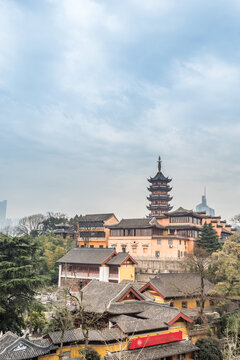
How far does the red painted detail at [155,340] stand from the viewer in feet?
64.2

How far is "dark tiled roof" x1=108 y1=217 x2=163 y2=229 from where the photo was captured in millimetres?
50341

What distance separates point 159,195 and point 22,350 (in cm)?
6152

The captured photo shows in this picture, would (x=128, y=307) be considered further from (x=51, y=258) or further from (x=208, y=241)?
(x=51, y=258)

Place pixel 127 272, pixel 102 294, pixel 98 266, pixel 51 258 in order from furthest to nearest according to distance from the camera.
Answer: pixel 51 258
pixel 98 266
pixel 127 272
pixel 102 294

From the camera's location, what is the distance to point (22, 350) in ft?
53.1

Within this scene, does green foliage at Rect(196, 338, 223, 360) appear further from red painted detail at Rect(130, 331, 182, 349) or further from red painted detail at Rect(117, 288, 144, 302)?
red painted detail at Rect(117, 288, 144, 302)

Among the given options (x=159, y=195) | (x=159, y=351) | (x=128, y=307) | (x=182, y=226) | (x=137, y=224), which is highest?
(x=159, y=195)

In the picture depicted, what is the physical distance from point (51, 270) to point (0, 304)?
93.8 ft

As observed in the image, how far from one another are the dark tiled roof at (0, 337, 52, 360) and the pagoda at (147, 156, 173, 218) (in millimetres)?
59202

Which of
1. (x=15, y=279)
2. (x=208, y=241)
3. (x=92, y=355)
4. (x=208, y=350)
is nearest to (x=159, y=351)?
(x=208, y=350)

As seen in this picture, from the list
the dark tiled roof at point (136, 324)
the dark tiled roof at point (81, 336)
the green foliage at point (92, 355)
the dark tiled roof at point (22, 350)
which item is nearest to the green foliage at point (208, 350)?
the dark tiled roof at point (136, 324)

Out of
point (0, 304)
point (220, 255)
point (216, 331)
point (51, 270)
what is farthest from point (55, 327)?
point (51, 270)

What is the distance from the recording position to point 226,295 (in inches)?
1155

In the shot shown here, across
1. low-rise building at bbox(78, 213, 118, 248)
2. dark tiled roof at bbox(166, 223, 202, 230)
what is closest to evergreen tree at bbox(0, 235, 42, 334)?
dark tiled roof at bbox(166, 223, 202, 230)
